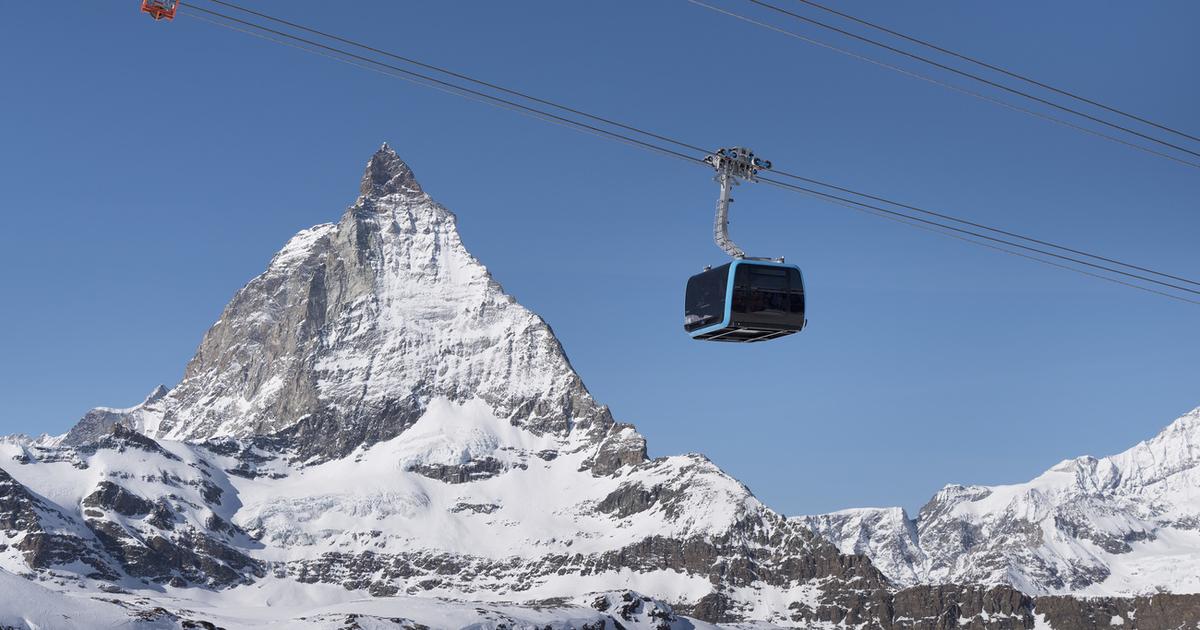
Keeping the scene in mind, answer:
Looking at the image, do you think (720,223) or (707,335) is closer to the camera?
(720,223)

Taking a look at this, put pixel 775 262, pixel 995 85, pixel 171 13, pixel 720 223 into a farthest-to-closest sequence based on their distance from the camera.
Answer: pixel 775 262 < pixel 720 223 < pixel 995 85 < pixel 171 13

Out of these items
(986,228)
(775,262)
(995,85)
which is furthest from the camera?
(775,262)

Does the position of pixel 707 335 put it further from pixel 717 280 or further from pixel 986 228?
pixel 986 228

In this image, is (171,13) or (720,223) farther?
(720,223)

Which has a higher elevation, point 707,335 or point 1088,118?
point 1088,118

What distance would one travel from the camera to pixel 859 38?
51406mm

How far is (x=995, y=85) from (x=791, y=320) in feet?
54.1

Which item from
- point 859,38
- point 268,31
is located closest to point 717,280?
point 859,38

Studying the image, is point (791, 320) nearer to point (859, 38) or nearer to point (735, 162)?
point (735, 162)

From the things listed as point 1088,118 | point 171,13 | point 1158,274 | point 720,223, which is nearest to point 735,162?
point 720,223

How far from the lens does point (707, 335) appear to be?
226 ft

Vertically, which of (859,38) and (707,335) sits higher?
(859,38)

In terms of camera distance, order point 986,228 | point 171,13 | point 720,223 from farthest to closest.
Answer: point 720,223, point 986,228, point 171,13

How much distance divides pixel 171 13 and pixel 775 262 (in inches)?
1111
